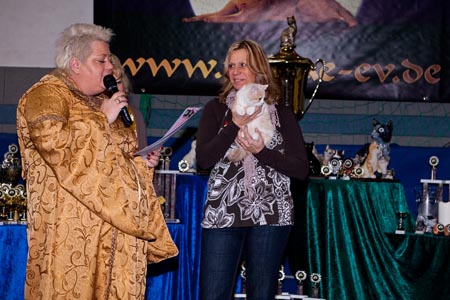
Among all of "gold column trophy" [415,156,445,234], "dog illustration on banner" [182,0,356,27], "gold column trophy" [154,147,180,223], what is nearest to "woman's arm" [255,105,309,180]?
"gold column trophy" [154,147,180,223]

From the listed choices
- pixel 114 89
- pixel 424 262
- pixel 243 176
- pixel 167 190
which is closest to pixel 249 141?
pixel 243 176

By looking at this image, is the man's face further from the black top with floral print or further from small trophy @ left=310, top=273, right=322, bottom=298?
small trophy @ left=310, top=273, right=322, bottom=298

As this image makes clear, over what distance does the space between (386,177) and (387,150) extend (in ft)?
0.62

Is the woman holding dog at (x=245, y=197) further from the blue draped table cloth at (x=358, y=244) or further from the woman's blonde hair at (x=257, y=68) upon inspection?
the blue draped table cloth at (x=358, y=244)

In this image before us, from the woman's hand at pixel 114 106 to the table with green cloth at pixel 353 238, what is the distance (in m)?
1.91

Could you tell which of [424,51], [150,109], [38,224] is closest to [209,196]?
[38,224]

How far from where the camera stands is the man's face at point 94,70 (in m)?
2.98

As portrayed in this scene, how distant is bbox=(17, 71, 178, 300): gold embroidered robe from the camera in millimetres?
2826

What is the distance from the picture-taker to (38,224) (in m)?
2.90

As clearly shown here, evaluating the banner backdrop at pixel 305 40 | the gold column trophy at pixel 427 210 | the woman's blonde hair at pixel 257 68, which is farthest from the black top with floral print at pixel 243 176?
the banner backdrop at pixel 305 40

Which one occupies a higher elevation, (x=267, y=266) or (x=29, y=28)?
(x=29, y=28)

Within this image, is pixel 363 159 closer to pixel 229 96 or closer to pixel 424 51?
pixel 424 51

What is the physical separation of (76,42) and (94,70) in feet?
0.38

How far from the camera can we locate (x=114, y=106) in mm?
2906
